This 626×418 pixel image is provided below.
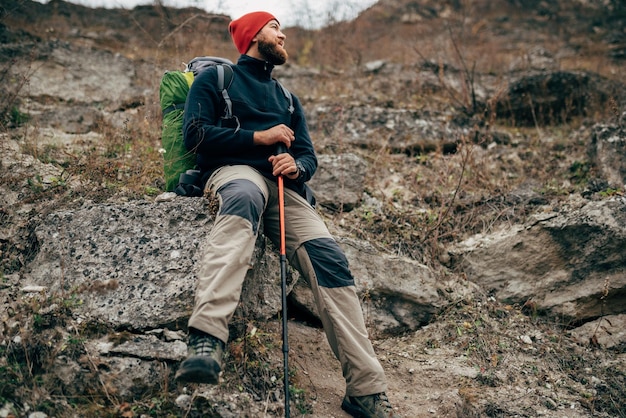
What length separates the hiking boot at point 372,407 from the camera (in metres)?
3.52

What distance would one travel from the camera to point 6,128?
239 inches

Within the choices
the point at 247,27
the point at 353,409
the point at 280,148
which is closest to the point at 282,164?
the point at 280,148

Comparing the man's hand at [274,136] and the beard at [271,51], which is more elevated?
the beard at [271,51]

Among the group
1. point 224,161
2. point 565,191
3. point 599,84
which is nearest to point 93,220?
point 224,161

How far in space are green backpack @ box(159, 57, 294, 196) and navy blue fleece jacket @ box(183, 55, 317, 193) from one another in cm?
7

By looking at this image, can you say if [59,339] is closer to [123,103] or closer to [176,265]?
[176,265]

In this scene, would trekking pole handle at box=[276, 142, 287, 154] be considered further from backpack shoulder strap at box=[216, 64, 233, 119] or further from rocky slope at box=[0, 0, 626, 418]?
rocky slope at box=[0, 0, 626, 418]

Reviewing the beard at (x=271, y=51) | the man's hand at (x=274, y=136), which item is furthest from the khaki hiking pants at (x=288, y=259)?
the beard at (x=271, y=51)

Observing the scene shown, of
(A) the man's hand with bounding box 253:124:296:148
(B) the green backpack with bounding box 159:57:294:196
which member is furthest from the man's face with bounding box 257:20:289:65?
(A) the man's hand with bounding box 253:124:296:148

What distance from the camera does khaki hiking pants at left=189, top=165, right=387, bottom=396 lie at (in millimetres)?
3152

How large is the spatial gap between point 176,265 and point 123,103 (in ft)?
16.6

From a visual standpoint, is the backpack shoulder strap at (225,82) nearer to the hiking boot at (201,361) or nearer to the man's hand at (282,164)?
the man's hand at (282,164)

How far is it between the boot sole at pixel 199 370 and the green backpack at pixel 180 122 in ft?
6.20

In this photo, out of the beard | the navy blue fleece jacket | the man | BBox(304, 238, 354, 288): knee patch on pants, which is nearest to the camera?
the man
